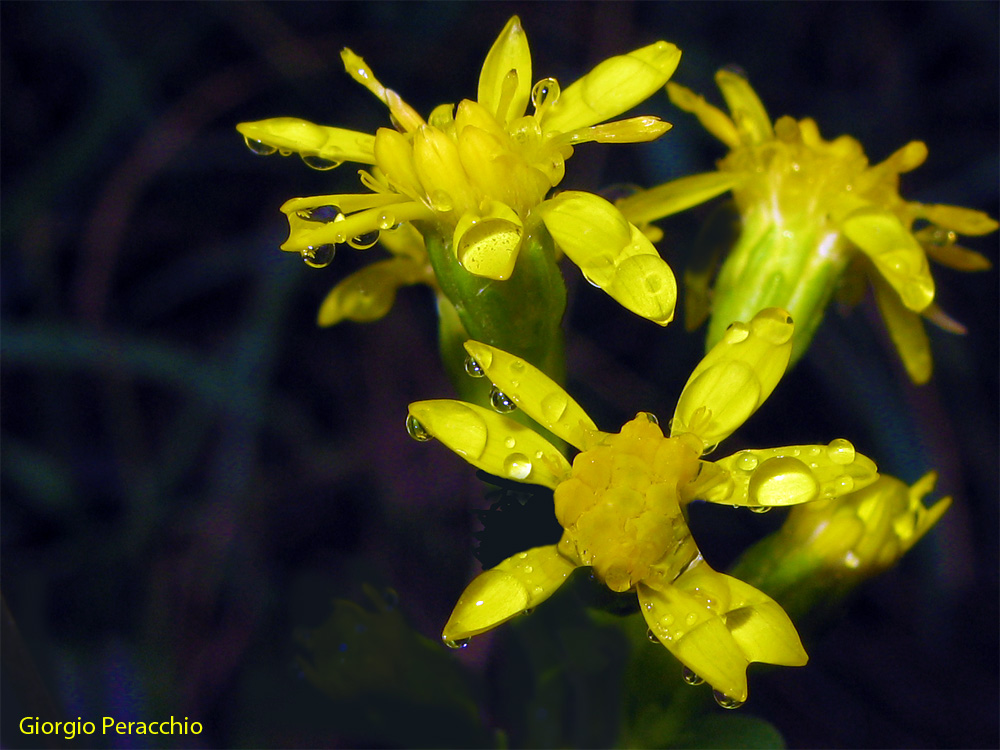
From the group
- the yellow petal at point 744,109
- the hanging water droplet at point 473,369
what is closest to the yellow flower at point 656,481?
the hanging water droplet at point 473,369

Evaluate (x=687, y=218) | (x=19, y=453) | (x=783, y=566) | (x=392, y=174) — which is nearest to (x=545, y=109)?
(x=392, y=174)

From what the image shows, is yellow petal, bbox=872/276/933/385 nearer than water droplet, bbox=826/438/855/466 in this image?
No

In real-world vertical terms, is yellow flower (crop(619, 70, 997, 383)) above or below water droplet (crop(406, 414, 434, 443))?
above

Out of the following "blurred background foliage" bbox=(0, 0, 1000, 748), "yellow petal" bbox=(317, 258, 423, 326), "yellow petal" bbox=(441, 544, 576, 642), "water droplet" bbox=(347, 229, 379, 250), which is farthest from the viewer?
"blurred background foliage" bbox=(0, 0, 1000, 748)

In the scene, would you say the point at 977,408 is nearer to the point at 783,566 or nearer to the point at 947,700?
the point at 947,700

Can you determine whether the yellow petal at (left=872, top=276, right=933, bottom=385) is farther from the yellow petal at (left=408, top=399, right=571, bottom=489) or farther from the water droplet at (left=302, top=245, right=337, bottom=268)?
the water droplet at (left=302, top=245, right=337, bottom=268)

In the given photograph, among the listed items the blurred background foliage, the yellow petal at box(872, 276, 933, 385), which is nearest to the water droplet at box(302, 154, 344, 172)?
the yellow petal at box(872, 276, 933, 385)

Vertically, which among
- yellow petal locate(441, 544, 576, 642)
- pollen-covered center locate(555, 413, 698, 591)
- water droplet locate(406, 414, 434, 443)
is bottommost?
yellow petal locate(441, 544, 576, 642)
